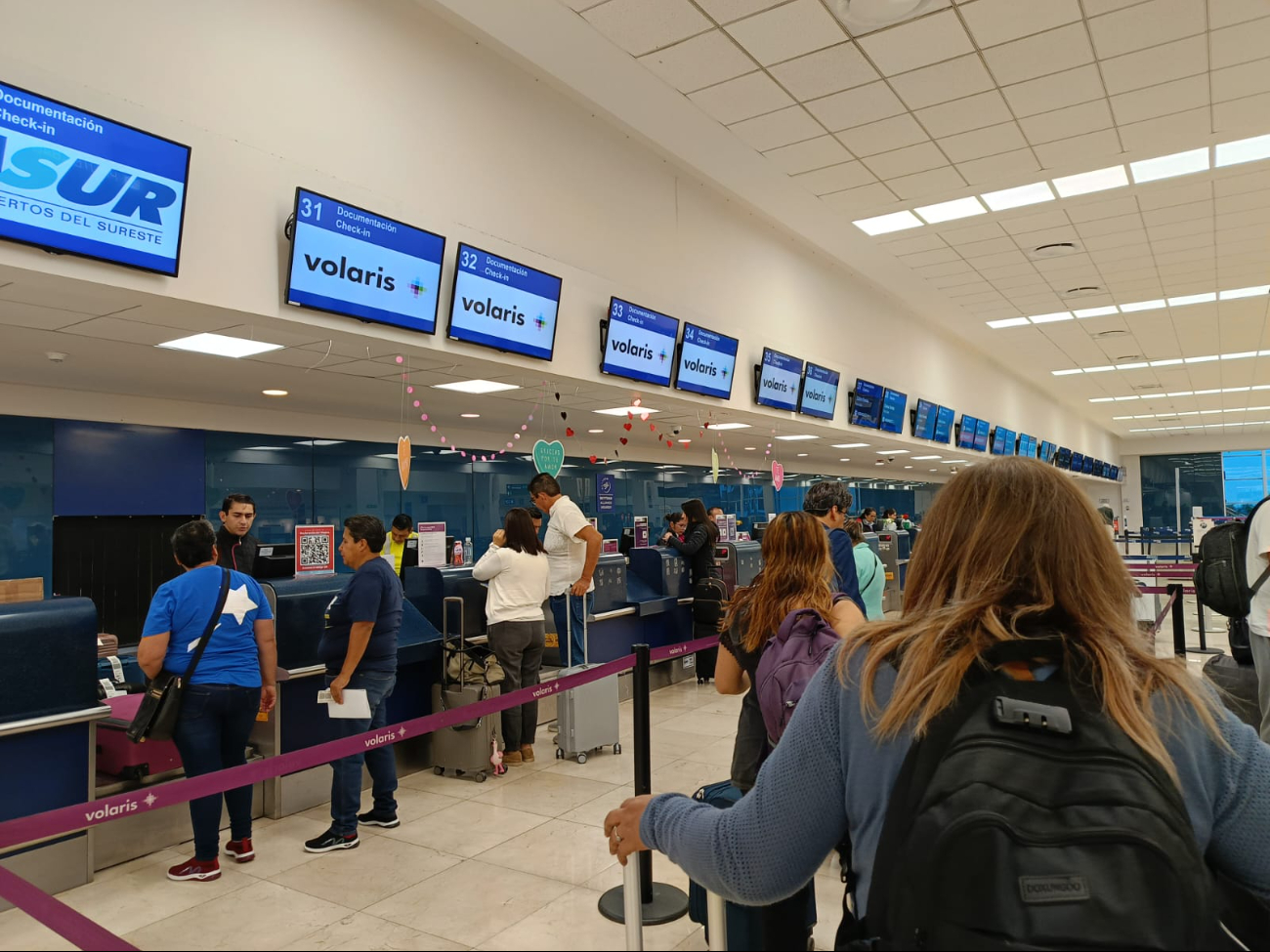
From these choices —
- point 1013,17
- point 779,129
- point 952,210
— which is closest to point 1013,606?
point 1013,17

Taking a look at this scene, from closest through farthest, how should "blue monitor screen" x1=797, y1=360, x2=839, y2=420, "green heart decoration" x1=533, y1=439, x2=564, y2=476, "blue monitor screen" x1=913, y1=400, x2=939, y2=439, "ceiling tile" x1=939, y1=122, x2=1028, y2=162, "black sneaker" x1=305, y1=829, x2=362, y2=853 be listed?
"black sneaker" x1=305, y1=829, x2=362, y2=853, "ceiling tile" x1=939, y1=122, x2=1028, y2=162, "green heart decoration" x1=533, y1=439, x2=564, y2=476, "blue monitor screen" x1=797, y1=360, x2=839, y2=420, "blue monitor screen" x1=913, y1=400, x2=939, y2=439

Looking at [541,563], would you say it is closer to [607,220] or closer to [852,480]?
[607,220]

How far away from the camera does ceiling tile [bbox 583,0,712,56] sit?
14.0 feet

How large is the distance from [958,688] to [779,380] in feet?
23.9

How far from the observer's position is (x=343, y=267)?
4.03 metres

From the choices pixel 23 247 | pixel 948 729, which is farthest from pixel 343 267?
pixel 948 729

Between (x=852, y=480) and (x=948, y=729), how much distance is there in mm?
17235

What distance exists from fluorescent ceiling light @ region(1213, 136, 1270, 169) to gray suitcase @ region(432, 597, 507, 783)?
603cm

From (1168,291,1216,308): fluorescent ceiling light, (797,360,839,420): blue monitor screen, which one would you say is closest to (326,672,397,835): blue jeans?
(797,360,839,420): blue monitor screen

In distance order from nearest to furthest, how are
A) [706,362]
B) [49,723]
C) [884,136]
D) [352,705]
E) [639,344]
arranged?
[49,723] < [352,705] < [884,136] < [639,344] < [706,362]

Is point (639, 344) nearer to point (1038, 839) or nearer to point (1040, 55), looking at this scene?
point (1040, 55)

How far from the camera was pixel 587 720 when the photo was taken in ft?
16.4

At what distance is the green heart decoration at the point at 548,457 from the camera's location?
5.74 metres

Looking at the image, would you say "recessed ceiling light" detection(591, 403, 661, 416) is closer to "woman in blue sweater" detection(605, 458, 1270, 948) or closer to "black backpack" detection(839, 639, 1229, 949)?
"woman in blue sweater" detection(605, 458, 1270, 948)
